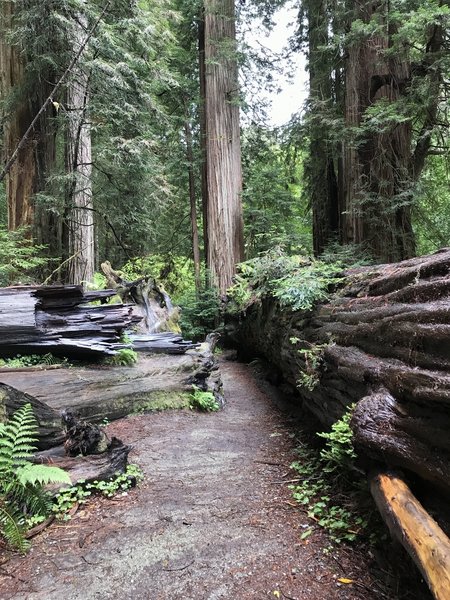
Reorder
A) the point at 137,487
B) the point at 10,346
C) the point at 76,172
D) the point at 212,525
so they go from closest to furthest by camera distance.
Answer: the point at 212,525 < the point at 137,487 < the point at 10,346 < the point at 76,172

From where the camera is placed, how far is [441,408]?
90.6 inches

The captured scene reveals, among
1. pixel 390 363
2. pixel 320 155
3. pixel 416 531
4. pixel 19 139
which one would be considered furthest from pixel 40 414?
pixel 320 155

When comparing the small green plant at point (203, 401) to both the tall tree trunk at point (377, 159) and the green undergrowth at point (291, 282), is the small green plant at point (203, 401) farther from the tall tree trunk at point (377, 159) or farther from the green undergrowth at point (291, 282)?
the tall tree trunk at point (377, 159)

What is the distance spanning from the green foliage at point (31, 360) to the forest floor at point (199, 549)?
1.94 metres

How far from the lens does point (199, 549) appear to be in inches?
108

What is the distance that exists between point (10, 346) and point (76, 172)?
523cm

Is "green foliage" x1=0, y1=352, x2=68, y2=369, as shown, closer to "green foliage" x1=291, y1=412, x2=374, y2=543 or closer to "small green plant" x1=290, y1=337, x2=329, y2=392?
"small green plant" x1=290, y1=337, x2=329, y2=392

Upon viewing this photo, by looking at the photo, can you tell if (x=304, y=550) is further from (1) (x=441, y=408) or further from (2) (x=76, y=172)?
(2) (x=76, y=172)

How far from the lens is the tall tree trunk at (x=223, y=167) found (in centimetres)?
1328

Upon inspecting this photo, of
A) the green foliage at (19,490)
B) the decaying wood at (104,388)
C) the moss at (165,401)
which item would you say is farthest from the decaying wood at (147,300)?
the green foliage at (19,490)

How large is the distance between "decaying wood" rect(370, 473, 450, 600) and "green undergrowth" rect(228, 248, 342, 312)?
117 inches

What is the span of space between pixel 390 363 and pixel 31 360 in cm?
454

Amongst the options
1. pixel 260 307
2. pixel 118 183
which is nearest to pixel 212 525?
pixel 260 307

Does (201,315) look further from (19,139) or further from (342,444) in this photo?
(342,444)
